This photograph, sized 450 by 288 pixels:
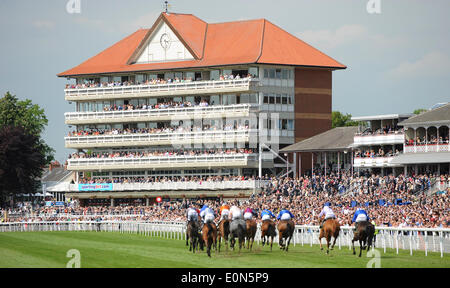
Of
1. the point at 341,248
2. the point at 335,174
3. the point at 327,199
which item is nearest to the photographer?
the point at 341,248

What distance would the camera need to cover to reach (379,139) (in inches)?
2036

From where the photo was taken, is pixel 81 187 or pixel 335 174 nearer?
pixel 335 174

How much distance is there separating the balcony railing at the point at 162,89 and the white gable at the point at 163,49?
2236 mm

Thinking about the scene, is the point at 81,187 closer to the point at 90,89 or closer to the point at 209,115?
the point at 90,89

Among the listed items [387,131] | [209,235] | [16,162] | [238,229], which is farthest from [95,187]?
[209,235]

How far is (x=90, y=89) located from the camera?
7056 cm

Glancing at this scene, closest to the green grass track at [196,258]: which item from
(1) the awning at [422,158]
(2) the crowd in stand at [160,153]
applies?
(1) the awning at [422,158]

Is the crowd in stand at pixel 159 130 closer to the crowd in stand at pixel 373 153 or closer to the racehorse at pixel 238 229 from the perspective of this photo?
the crowd in stand at pixel 373 153

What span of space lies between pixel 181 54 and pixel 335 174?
61.5 feet

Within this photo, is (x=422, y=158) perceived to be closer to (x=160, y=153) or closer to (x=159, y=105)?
(x=160, y=153)

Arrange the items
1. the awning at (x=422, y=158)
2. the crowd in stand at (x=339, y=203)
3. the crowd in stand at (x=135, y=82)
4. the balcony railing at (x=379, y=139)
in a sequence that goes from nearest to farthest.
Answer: the crowd in stand at (x=339, y=203)
the awning at (x=422, y=158)
the balcony railing at (x=379, y=139)
the crowd in stand at (x=135, y=82)

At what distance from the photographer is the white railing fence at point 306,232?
28766mm

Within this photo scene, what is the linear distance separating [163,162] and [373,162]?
20.0 metres

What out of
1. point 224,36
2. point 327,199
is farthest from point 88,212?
point 327,199
